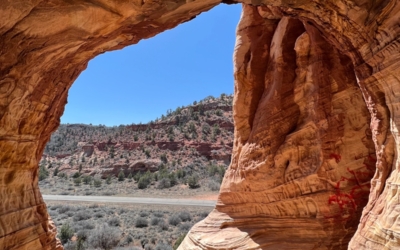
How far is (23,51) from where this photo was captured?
11.9 ft

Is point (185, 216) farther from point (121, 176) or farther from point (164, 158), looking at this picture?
point (164, 158)

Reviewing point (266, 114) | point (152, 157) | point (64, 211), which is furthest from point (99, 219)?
point (152, 157)

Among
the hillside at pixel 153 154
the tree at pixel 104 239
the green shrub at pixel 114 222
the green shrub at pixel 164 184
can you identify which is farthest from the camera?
the hillside at pixel 153 154

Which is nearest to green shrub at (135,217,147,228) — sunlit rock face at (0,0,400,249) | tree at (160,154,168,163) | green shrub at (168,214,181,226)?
green shrub at (168,214,181,226)

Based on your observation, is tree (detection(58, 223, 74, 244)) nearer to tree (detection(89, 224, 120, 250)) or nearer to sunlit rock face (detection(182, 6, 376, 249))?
tree (detection(89, 224, 120, 250))

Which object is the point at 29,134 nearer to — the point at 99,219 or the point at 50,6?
the point at 50,6

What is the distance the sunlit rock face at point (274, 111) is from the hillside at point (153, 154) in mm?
19587

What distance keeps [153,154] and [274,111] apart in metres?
33.6

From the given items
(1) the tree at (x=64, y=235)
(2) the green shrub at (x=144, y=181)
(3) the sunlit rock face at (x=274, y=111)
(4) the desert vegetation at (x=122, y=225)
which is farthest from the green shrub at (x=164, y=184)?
(3) the sunlit rock face at (x=274, y=111)

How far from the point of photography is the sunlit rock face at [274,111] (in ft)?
12.1

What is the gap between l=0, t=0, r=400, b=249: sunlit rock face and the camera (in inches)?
146

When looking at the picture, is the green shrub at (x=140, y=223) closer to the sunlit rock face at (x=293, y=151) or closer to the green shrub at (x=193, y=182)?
the sunlit rock face at (x=293, y=151)

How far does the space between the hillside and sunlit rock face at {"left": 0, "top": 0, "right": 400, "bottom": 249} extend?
64.3 ft

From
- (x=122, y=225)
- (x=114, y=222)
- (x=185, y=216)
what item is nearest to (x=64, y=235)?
(x=114, y=222)
